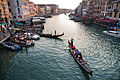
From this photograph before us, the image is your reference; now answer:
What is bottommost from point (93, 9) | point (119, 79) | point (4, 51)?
point (119, 79)

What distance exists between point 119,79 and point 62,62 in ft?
30.9

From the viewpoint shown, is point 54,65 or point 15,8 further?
point 15,8

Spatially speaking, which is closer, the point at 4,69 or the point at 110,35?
the point at 4,69

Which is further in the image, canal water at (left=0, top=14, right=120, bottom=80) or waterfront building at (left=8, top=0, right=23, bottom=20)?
waterfront building at (left=8, top=0, right=23, bottom=20)

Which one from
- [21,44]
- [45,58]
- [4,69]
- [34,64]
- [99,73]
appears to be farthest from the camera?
[21,44]

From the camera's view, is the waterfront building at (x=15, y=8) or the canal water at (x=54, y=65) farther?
the waterfront building at (x=15, y=8)

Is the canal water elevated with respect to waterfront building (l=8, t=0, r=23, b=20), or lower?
lower

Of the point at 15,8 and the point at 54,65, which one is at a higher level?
the point at 15,8

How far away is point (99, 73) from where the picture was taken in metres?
15.2

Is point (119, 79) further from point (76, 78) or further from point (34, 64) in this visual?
point (34, 64)

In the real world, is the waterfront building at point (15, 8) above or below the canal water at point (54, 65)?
above

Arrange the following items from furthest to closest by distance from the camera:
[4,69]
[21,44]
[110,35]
Answer: [110,35]
[21,44]
[4,69]

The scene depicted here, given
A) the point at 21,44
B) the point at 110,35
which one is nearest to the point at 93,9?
the point at 110,35

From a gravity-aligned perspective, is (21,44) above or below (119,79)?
above
